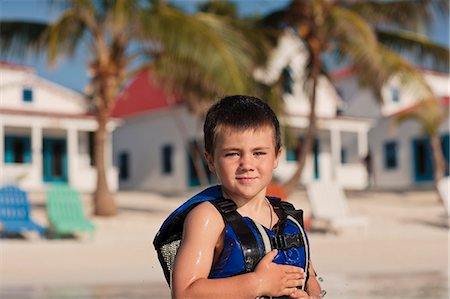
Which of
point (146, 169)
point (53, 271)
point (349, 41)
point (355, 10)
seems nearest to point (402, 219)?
point (349, 41)

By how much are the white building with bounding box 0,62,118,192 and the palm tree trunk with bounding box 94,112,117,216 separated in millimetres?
11815

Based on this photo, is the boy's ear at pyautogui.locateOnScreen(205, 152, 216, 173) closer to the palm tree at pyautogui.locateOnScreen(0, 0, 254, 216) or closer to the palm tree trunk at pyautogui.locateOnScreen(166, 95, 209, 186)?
the palm tree at pyautogui.locateOnScreen(0, 0, 254, 216)

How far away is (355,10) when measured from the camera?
19.0 m

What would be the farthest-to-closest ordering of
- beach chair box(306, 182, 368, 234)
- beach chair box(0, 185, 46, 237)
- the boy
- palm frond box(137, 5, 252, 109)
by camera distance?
palm frond box(137, 5, 252, 109) → beach chair box(306, 182, 368, 234) → beach chair box(0, 185, 46, 237) → the boy

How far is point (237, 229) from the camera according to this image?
2057mm

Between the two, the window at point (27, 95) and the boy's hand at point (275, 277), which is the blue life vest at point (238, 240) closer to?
the boy's hand at point (275, 277)

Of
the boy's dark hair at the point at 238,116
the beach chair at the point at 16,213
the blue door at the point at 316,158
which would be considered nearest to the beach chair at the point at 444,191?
the beach chair at the point at 16,213

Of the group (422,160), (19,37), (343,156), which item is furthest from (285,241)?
(343,156)

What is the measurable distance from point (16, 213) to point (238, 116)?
12.1 m

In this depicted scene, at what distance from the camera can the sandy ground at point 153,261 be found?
23.4 ft

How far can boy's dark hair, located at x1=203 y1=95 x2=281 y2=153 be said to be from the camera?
6.93ft

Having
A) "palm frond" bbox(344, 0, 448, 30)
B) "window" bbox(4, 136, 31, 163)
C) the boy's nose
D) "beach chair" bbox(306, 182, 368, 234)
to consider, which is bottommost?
"beach chair" bbox(306, 182, 368, 234)

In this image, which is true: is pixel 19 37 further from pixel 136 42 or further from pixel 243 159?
pixel 243 159

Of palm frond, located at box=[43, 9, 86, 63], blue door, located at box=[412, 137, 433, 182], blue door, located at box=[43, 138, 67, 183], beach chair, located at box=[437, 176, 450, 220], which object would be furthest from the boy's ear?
blue door, located at box=[412, 137, 433, 182]
